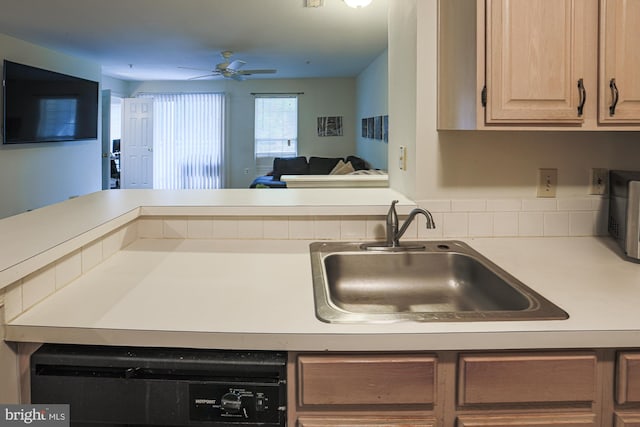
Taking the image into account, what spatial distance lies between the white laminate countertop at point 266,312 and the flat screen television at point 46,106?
16.3 feet

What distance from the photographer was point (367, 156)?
8375 millimetres

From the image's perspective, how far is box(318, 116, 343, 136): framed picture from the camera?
971 centimetres

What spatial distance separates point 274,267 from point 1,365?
721mm

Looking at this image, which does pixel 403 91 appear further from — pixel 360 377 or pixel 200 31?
pixel 200 31

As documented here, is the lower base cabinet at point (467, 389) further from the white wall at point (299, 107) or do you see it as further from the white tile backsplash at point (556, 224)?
the white wall at point (299, 107)

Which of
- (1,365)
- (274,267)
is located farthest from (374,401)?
(1,365)

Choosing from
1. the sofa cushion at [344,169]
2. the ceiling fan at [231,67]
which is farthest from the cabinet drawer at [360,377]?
the sofa cushion at [344,169]

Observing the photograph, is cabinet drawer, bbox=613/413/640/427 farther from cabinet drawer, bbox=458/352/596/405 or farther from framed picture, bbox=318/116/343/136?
framed picture, bbox=318/116/343/136

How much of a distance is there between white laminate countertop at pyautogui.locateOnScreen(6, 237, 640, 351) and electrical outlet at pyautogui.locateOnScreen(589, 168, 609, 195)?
0.40 meters

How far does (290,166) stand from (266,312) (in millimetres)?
7882

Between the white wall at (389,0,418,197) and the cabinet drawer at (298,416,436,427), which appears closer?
the cabinet drawer at (298,416,436,427)

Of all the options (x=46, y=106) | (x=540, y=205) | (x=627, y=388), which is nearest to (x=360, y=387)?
(x=627, y=388)

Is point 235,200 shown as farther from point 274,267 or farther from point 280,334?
point 280,334

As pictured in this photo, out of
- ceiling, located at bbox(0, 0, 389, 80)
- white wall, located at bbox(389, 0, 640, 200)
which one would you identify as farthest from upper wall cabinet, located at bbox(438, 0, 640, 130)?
ceiling, located at bbox(0, 0, 389, 80)
